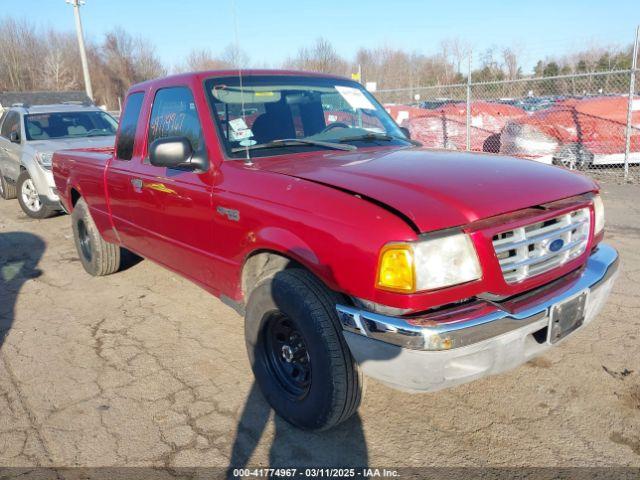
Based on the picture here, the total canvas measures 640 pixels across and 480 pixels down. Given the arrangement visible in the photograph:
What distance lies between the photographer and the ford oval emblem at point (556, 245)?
242 centimetres

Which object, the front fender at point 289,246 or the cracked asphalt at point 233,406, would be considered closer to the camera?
the front fender at point 289,246

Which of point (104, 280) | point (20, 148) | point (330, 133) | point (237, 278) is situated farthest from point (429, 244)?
point (20, 148)

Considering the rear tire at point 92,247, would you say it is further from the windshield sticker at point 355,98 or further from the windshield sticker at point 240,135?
the windshield sticker at point 355,98

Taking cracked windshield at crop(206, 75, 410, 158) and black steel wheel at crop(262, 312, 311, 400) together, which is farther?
cracked windshield at crop(206, 75, 410, 158)

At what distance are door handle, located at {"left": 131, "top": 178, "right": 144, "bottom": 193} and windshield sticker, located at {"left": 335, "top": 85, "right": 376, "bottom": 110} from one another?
1.66 metres

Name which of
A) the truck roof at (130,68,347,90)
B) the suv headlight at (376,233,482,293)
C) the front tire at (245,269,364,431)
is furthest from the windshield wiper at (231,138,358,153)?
the suv headlight at (376,233,482,293)

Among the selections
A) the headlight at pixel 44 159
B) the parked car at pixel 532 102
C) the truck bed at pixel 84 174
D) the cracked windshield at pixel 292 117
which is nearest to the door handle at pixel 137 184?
the truck bed at pixel 84 174

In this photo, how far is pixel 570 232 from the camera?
254 centimetres

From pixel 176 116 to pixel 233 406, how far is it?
6.56 feet

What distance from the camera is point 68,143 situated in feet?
26.1

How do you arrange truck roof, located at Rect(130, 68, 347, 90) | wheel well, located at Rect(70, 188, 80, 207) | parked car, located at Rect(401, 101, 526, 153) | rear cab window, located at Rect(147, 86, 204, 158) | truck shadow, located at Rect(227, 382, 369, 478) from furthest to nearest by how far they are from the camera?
parked car, located at Rect(401, 101, 526, 153), wheel well, located at Rect(70, 188, 80, 207), truck roof, located at Rect(130, 68, 347, 90), rear cab window, located at Rect(147, 86, 204, 158), truck shadow, located at Rect(227, 382, 369, 478)

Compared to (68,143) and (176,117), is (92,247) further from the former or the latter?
(68,143)

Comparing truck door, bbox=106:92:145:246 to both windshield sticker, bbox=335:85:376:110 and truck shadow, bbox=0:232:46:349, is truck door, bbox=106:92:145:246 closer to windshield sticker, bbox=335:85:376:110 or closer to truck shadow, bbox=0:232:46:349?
truck shadow, bbox=0:232:46:349

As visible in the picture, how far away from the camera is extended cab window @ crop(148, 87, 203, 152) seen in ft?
10.7
